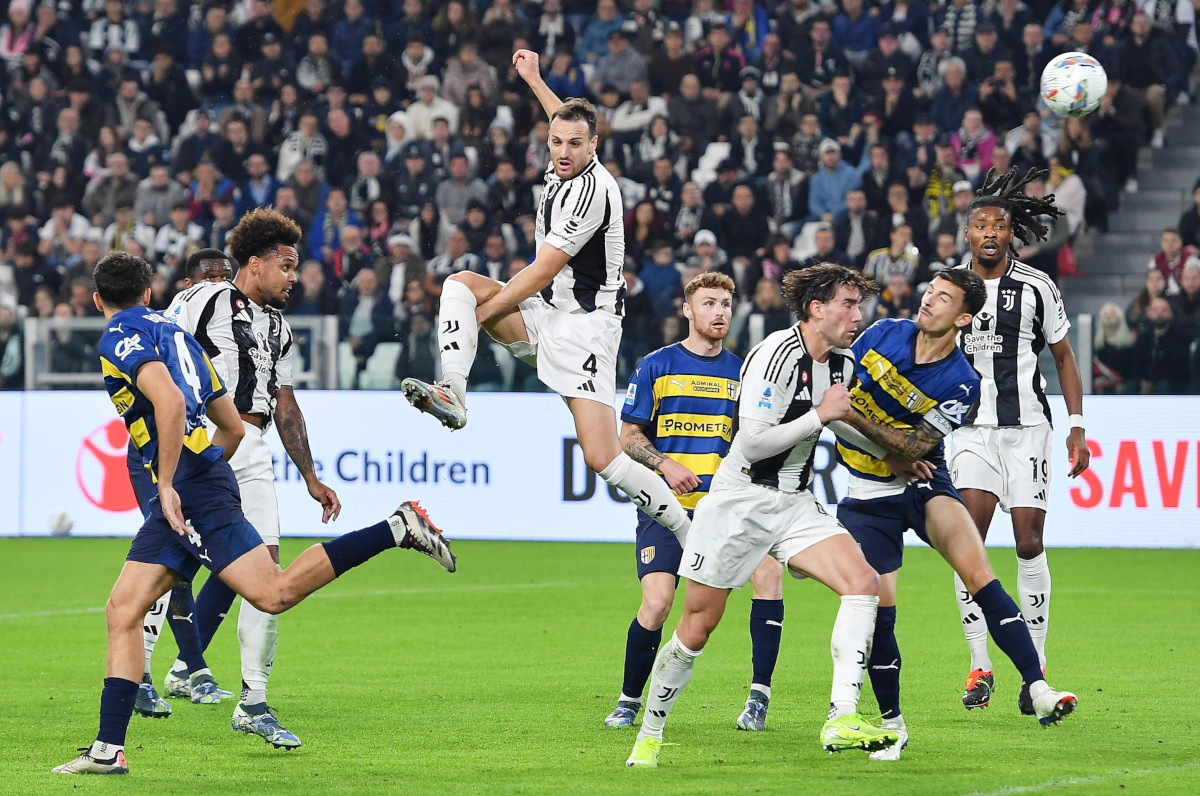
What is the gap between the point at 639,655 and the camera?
7.36 metres

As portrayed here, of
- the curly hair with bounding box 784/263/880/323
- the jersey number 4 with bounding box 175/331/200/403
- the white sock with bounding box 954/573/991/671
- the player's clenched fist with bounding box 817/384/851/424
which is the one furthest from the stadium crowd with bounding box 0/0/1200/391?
the jersey number 4 with bounding box 175/331/200/403

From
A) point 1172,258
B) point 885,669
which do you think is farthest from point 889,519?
point 1172,258

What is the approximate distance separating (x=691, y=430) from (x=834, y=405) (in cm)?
170

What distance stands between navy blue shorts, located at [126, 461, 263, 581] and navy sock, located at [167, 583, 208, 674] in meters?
1.92

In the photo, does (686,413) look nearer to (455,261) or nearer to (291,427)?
(291,427)

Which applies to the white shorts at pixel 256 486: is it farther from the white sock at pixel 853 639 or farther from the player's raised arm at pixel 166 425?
the white sock at pixel 853 639

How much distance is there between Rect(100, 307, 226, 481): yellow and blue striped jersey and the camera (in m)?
6.13

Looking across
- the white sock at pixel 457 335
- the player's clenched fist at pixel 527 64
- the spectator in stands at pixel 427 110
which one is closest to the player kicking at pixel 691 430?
the white sock at pixel 457 335

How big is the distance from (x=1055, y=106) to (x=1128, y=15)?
8.52 metres

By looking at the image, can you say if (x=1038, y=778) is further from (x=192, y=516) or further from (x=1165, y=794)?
(x=192, y=516)

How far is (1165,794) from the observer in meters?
5.76

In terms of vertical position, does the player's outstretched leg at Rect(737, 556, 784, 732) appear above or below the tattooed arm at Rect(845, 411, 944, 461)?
below

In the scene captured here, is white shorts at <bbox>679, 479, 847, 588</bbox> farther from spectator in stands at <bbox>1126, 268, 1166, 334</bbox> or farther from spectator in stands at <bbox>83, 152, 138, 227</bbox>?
spectator in stands at <bbox>83, 152, 138, 227</bbox>

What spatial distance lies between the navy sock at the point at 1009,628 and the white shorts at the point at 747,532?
3.34 ft
